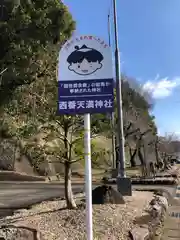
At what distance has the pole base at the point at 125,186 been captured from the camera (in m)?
13.3

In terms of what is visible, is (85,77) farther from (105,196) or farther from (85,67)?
(105,196)

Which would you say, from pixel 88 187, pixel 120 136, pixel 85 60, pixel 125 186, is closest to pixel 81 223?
pixel 88 187

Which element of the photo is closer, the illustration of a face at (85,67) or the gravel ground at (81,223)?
the illustration of a face at (85,67)

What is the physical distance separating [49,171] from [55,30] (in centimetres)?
1652

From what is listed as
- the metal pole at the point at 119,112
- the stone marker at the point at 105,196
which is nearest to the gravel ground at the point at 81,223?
the stone marker at the point at 105,196

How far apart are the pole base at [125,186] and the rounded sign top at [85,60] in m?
8.61

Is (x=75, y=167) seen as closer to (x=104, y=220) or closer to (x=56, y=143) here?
(x=56, y=143)

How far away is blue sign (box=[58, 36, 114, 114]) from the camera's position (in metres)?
5.24

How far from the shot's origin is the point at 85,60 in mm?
5402

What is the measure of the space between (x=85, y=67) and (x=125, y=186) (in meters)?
8.71

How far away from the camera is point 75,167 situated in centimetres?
3975

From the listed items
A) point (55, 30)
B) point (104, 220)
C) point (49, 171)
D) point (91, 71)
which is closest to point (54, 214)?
point (104, 220)

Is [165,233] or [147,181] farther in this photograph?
[147,181]

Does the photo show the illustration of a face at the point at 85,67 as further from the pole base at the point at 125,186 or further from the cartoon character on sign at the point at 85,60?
the pole base at the point at 125,186
